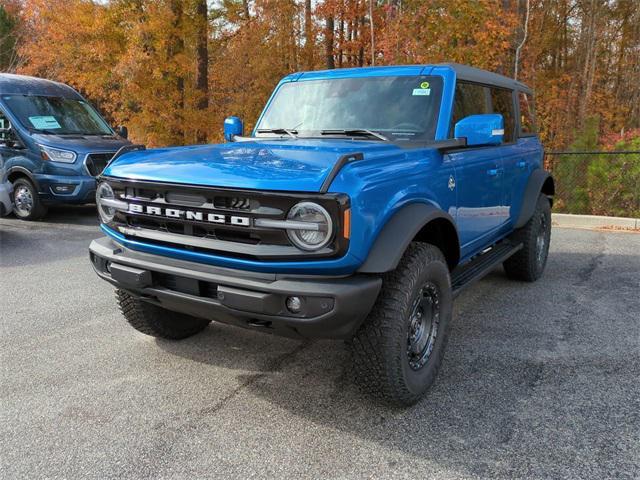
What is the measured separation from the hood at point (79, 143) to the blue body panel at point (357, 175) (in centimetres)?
591

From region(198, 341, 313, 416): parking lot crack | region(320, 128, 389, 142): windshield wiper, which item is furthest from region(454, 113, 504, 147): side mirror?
region(198, 341, 313, 416): parking lot crack

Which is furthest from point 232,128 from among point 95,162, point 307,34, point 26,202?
point 307,34

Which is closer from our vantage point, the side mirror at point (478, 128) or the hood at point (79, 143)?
the side mirror at point (478, 128)

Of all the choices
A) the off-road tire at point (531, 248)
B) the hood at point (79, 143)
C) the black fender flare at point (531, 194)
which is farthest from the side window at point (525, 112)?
the hood at point (79, 143)

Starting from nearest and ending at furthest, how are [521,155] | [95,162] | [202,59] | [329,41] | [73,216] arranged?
[521,155] < [95,162] < [73,216] < [202,59] < [329,41]

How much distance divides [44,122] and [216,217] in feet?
26.4

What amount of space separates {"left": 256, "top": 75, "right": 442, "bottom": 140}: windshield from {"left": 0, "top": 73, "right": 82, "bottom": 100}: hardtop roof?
7172mm

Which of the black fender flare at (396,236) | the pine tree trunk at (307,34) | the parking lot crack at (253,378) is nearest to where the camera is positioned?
the black fender flare at (396,236)

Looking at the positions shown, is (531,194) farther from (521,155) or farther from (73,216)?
(73,216)

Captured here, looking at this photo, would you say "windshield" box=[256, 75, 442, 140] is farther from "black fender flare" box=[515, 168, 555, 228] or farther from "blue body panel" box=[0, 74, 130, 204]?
"blue body panel" box=[0, 74, 130, 204]

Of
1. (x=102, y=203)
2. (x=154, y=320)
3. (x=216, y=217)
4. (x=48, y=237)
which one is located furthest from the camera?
(x=48, y=237)

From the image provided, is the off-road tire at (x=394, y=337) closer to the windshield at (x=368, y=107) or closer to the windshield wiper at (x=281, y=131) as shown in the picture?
the windshield at (x=368, y=107)

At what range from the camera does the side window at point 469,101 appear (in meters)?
3.87

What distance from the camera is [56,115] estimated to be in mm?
9531
